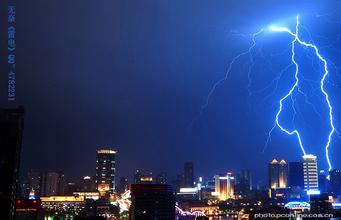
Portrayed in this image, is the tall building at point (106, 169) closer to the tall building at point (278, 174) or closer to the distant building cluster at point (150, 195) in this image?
the distant building cluster at point (150, 195)

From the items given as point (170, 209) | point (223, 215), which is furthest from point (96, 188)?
point (170, 209)

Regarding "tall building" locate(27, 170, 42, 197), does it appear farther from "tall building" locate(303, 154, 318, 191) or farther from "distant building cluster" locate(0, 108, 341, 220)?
"tall building" locate(303, 154, 318, 191)

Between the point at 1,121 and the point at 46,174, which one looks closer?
the point at 1,121

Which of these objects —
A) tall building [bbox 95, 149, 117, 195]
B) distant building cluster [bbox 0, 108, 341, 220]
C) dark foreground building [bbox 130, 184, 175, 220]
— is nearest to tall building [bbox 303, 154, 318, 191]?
distant building cluster [bbox 0, 108, 341, 220]

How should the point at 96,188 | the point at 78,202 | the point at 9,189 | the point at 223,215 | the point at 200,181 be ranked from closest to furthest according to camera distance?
the point at 9,189 < the point at 223,215 < the point at 78,202 < the point at 96,188 < the point at 200,181

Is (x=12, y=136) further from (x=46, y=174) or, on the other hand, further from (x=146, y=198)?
(x=46, y=174)

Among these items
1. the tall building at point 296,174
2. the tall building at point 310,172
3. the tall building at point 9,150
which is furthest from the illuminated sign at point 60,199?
the tall building at point 9,150
